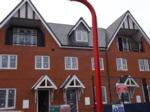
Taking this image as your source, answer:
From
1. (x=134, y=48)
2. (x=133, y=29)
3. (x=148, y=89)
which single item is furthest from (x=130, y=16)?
(x=148, y=89)

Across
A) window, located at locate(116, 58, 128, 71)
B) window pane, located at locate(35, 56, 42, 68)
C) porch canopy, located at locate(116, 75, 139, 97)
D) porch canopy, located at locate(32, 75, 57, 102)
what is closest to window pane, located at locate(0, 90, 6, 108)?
porch canopy, located at locate(32, 75, 57, 102)

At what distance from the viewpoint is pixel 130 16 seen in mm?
28797

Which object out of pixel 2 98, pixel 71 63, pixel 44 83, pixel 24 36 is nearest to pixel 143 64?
pixel 71 63

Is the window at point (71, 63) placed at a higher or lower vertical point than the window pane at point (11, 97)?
A: higher

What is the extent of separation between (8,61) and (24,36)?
325 cm

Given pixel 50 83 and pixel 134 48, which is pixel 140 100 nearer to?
pixel 134 48

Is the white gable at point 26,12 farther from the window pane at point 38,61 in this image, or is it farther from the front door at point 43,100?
the front door at point 43,100

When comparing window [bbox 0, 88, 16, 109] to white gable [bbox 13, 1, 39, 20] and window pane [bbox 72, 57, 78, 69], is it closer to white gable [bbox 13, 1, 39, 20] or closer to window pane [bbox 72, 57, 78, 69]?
window pane [bbox 72, 57, 78, 69]

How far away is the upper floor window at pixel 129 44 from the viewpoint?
1125 inches

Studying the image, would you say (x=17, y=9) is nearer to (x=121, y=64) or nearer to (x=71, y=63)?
(x=71, y=63)

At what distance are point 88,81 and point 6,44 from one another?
9.65m

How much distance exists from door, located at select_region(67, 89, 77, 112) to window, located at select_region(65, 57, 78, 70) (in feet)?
8.42

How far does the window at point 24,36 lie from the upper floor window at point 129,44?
11.0 m

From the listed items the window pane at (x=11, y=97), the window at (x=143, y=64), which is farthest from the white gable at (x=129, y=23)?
the window pane at (x=11, y=97)
